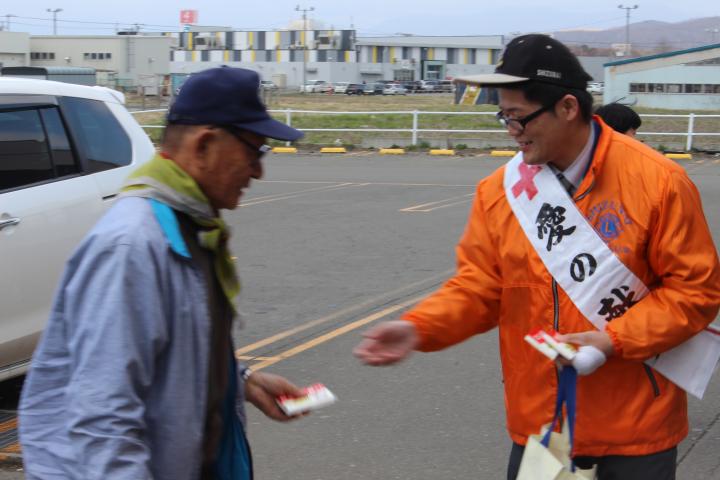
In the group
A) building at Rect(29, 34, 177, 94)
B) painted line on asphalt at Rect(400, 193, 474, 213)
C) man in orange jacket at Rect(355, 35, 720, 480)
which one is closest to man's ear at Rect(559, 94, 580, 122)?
man in orange jacket at Rect(355, 35, 720, 480)

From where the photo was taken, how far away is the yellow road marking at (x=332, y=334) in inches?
294

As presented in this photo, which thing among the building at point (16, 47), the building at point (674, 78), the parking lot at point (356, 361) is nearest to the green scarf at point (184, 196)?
the parking lot at point (356, 361)

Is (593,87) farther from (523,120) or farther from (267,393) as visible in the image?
(267,393)

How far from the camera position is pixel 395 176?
21875 millimetres

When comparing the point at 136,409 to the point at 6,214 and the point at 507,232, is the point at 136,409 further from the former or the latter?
the point at 6,214

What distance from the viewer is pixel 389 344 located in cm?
333

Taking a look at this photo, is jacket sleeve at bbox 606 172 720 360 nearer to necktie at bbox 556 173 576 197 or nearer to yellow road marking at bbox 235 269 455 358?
necktie at bbox 556 173 576 197

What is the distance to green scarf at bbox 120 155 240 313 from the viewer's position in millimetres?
2432

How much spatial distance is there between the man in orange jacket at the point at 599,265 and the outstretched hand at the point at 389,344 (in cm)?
31

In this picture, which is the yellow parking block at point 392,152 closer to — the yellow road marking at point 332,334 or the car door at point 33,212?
the yellow road marking at point 332,334

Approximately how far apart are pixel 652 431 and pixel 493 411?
326 centimetres

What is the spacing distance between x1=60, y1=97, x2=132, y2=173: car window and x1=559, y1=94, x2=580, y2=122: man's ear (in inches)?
161

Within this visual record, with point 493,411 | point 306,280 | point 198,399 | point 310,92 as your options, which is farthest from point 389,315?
point 310,92

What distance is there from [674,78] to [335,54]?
252 feet
